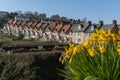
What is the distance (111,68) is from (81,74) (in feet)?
2.28

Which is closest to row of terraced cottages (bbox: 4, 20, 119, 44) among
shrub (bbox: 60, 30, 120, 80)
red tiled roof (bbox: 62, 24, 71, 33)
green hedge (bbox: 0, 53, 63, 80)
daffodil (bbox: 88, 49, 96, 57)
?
red tiled roof (bbox: 62, 24, 71, 33)

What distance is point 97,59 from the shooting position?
21.6ft

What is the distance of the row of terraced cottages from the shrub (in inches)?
2256

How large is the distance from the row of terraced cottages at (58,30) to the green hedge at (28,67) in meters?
44.4

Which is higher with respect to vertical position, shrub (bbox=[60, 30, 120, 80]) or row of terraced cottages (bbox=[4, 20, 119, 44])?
shrub (bbox=[60, 30, 120, 80])

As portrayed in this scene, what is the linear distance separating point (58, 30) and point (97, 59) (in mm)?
88158

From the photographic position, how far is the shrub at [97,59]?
643cm

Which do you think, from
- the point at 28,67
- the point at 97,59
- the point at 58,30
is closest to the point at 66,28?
the point at 58,30

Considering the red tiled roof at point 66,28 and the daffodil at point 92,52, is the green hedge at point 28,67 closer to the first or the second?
the daffodil at point 92,52

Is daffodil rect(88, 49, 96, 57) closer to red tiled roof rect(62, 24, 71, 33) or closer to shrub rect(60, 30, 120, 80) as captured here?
shrub rect(60, 30, 120, 80)

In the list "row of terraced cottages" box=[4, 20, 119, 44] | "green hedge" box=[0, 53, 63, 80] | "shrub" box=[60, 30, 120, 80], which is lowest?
"row of terraced cottages" box=[4, 20, 119, 44]

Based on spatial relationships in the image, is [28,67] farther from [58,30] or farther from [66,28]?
[58,30]

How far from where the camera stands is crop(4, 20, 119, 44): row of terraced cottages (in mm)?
77206

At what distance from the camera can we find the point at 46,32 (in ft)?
334
